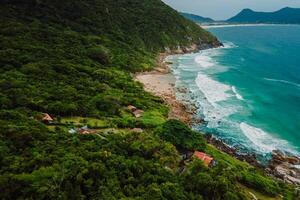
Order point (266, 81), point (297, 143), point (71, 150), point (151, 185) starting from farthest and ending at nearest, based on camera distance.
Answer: point (266, 81) → point (297, 143) → point (71, 150) → point (151, 185)

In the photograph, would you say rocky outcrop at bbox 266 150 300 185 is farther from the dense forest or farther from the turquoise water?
the dense forest

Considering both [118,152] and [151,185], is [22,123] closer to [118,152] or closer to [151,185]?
[118,152]

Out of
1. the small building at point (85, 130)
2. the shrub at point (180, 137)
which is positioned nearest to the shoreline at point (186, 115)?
the shrub at point (180, 137)

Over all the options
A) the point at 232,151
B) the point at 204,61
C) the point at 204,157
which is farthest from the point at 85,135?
the point at 204,61

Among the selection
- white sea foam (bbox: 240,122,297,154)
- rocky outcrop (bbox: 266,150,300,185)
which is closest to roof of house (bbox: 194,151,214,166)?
rocky outcrop (bbox: 266,150,300,185)

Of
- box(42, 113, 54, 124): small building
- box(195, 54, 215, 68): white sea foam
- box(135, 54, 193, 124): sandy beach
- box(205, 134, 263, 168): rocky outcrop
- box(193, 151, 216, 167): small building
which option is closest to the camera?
box(193, 151, 216, 167): small building

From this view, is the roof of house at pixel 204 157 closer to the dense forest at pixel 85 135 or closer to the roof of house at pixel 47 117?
the dense forest at pixel 85 135

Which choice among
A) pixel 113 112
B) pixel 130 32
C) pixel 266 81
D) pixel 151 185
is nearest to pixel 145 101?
pixel 113 112
